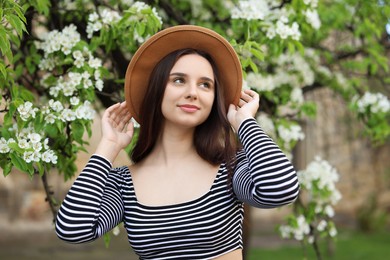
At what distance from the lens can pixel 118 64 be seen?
3.69 meters

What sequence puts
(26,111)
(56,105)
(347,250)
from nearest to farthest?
1. (26,111)
2. (56,105)
3. (347,250)

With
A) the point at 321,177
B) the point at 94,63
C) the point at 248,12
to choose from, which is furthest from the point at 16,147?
the point at 321,177

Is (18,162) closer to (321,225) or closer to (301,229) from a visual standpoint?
(301,229)

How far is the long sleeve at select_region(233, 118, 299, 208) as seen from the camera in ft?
6.17

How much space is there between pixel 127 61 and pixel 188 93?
1.76 m

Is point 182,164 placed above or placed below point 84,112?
above

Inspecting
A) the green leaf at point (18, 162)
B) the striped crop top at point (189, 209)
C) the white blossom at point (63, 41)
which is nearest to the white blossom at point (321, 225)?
the white blossom at point (63, 41)

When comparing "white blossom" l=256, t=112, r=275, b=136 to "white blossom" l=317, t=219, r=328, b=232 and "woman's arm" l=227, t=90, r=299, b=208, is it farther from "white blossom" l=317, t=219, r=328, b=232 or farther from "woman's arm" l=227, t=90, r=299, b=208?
"woman's arm" l=227, t=90, r=299, b=208

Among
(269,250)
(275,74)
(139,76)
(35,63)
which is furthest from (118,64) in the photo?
(269,250)

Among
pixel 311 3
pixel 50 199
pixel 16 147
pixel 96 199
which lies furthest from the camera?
pixel 311 3

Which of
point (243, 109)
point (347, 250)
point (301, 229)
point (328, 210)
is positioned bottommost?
point (347, 250)

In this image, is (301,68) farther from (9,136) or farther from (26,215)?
(26,215)

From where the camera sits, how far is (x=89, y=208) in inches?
77.4

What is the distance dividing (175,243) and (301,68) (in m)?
2.49
